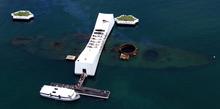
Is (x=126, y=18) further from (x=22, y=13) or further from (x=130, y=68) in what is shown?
(x=22, y=13)

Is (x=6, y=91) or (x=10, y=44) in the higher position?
(x=10, y=44)

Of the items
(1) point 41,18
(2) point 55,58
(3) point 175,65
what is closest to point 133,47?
(3) point 175,65

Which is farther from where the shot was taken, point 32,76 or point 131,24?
point 131,24

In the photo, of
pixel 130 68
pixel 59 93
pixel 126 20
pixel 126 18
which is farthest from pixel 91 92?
pixel 126 18

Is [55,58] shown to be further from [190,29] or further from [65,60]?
[190,29]

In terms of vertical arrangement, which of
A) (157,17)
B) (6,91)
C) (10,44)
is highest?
(157,17)


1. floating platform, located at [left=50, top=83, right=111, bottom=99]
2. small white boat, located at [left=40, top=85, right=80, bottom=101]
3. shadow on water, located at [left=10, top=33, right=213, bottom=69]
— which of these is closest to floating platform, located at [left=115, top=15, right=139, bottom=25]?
shadow on water, located at [left=10, top=33, right=213, bottom=69]

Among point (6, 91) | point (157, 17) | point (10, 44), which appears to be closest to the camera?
point (6, 91)
